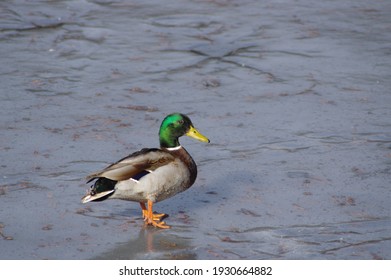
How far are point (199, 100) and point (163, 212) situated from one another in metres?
2.30

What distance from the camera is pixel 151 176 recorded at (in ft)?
17.7

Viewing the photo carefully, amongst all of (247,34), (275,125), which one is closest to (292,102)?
(275,125)

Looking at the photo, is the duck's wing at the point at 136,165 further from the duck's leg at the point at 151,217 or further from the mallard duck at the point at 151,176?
the duck's leg at the point at 151,217

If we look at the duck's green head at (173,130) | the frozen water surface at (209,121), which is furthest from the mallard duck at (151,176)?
the frozen water surface at (209,121)

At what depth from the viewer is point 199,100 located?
791 centimetres

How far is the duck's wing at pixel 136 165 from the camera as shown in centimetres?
525

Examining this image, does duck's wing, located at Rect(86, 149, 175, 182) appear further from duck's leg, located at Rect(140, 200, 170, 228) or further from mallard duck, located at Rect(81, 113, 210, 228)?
duck's leg, located at Rect(140, 200, 170, 228)

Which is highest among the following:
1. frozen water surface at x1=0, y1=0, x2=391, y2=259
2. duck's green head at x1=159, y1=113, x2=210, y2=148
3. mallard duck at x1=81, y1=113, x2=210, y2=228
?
duck's green head at x1=159, y1=113, x2=210, y2=148

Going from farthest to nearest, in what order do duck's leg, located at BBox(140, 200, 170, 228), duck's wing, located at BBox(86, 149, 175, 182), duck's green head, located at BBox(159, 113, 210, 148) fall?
duck's green head, located at BBox(159, 113, 210, 148) → duck's leg, located at BBox(140, 200, 170, 228) → duck's wing, located at BBox(86, 149, 175, 182)

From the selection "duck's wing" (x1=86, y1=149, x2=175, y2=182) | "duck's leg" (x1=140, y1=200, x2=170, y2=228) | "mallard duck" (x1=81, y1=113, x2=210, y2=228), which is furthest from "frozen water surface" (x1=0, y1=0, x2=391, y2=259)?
"duck's wing" (x1=86, y1=149, x2=175, y2=182)

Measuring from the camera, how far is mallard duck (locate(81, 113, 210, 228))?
207 inches

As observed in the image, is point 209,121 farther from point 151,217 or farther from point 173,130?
point 151,217

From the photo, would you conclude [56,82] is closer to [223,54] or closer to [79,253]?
[223,54]

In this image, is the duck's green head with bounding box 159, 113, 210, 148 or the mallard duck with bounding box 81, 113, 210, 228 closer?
the mallard duck with bounding box 81, 113, 210, 228
